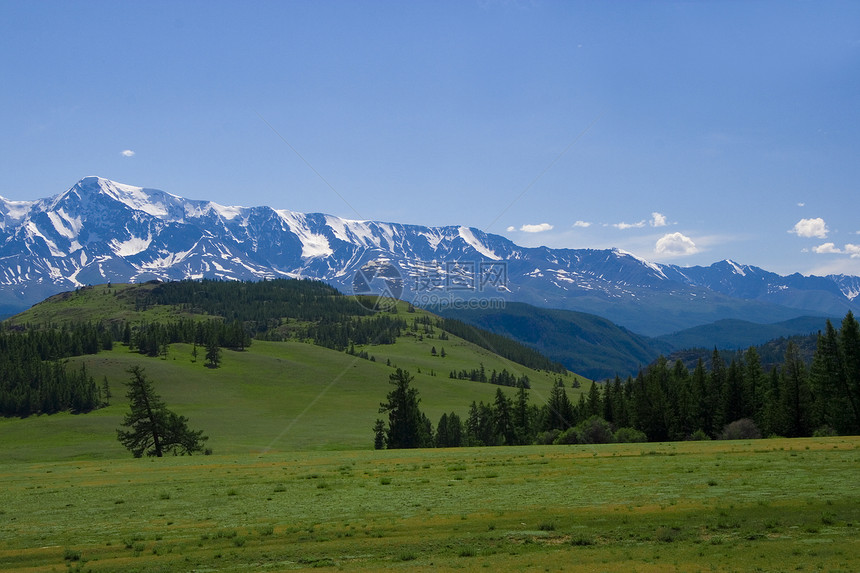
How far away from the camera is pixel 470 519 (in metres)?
24.1

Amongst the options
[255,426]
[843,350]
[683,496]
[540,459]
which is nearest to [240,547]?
[683,496]

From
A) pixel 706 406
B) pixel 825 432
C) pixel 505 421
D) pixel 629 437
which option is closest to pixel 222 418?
pixel 505 421

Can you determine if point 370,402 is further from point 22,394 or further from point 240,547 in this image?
point 240,547

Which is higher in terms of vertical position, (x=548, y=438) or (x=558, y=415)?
(x=558, y=415)

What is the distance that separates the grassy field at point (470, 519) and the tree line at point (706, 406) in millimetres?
33681

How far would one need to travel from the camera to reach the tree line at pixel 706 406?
2635 inches

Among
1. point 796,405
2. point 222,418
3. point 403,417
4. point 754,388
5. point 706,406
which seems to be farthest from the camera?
point 222,418

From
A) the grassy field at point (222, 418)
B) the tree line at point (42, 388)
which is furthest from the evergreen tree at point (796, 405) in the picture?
the tree line at point (42, 388)

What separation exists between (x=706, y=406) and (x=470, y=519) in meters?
72.0

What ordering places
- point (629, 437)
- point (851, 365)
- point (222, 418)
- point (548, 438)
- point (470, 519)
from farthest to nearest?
point (222, 418) → point (548, 438) → point (629, 437) → point (851, 365) → point (470, 519)

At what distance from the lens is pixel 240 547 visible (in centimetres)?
2147

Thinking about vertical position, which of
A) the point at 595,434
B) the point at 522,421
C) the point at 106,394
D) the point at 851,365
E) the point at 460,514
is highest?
the point at 851,365

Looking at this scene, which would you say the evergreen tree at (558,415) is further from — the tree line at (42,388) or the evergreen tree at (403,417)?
the tree line at (42,388)

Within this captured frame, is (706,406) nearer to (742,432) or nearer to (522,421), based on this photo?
(742,432)
